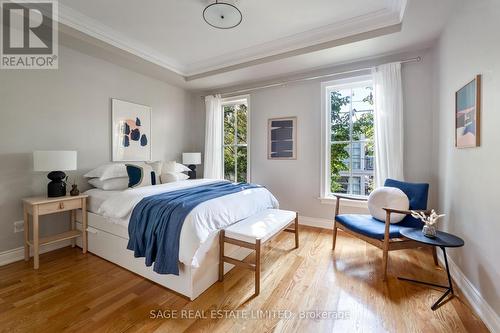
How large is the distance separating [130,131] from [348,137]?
136 inches

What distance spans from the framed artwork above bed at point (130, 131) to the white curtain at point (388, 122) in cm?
358

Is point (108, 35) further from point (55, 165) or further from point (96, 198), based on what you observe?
point (96, 198)

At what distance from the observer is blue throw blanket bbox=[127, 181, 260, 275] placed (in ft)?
5.83

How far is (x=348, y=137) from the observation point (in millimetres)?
3479

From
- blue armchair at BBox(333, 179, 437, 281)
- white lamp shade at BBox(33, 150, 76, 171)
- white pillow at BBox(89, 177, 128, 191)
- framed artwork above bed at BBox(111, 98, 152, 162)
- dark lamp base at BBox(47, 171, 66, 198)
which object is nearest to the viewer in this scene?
blue armchair at BBox(333, 179, 437, 281)

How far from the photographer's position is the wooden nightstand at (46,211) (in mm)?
2271

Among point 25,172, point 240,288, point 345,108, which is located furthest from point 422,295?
point 25,172

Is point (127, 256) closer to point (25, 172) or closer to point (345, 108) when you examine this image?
point (25, 172)

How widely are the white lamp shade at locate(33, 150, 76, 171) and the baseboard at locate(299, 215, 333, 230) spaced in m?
3.26

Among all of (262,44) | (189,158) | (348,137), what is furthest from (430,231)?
(189,158)

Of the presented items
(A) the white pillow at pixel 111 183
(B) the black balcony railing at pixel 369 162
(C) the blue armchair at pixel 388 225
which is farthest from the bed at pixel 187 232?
(B) the black balcony railing at pixel 369 162

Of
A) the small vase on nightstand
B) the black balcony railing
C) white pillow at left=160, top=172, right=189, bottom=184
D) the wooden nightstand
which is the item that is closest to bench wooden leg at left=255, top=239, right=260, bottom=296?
the small vase on nightstand

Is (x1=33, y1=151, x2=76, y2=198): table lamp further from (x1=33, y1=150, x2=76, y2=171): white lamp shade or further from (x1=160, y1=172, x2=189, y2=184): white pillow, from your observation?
(x1=160, y1=172, x2=189, y2=184): white pillow

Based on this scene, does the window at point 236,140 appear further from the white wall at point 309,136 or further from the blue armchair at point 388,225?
the blue armchair at point 388,225
